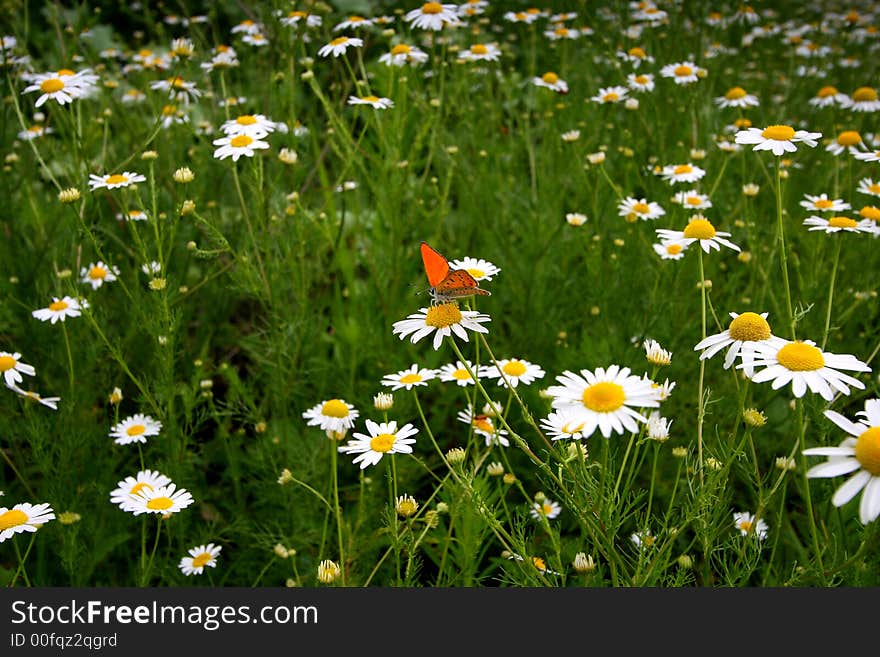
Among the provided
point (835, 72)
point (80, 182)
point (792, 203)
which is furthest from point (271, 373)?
point (835, 72)

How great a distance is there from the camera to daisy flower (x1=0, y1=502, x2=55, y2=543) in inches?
57.6

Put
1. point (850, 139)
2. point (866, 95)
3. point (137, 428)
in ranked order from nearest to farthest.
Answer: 1. point (137, 428)
2. point (850, 139)
3. point (866, 95)

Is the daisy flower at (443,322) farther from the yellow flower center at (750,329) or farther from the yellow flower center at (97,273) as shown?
the yellow flower center at (97,273)

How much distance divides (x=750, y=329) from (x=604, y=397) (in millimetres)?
338

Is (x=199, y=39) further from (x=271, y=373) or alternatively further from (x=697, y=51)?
(x=697, y=51)

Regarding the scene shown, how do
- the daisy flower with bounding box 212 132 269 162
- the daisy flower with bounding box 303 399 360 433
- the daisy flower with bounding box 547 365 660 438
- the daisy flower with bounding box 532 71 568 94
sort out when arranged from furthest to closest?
the daisy flower with bounding box 532 71 568 94 → the daisy flower with bounding box 212 132 269 162 → the daisy flower with bounding box 303 399 360 433 → the daisy flower with bounding box 547 365 660 438

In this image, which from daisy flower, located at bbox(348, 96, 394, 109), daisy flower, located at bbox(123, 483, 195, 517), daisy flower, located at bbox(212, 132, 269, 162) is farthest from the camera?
daisy flower, located at bbox(348, 96, 394, 109)

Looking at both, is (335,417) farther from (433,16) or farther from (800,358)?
(433,16)

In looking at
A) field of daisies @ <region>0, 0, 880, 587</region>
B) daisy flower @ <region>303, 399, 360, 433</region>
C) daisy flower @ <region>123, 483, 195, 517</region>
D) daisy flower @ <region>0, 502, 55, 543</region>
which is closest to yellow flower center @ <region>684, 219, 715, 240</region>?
field of daisies @ <region>0, 0, 880, 587</region>

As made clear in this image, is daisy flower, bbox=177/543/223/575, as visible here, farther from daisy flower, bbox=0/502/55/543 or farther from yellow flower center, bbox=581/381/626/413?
yellow flower center, bbox=581/381/626/413

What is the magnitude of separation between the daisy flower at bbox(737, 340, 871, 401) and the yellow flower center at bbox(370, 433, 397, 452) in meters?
0.68

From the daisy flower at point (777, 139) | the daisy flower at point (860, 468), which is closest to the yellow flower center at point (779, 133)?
the daisy flower at point (777, 139)

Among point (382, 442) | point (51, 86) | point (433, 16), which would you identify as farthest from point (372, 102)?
point (382, 442)

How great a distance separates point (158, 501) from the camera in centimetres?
160
